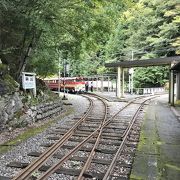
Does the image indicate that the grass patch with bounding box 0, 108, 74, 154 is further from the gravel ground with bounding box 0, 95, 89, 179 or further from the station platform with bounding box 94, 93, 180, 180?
the station platform with bounding box 94, 93, 180, 180

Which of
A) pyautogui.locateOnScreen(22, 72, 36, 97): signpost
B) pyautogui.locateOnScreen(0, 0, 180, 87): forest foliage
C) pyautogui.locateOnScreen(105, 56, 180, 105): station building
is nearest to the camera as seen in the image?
pyautogui.locateOnScreen(0, 0, 180, 87): forest foliage

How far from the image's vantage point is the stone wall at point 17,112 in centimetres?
1081

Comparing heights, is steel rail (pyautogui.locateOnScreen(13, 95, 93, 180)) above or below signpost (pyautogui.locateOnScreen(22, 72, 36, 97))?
below

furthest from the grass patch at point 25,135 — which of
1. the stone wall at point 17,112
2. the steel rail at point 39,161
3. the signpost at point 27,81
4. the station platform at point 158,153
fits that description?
the station platform at point 158,153

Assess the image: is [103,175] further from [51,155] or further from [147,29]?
[147,29]

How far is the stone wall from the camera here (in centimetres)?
1081

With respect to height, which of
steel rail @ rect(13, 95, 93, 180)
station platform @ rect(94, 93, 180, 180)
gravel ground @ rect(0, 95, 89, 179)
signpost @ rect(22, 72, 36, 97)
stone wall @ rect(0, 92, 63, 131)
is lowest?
station platform @ rect(94, 93, 180, 180)

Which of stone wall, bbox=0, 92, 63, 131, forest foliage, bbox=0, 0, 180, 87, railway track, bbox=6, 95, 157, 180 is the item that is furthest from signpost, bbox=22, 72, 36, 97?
railway track, bbox=6, 95, 157, 180

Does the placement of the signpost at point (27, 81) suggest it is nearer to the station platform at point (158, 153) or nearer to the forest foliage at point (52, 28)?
the forest foliage at point (52, 28)

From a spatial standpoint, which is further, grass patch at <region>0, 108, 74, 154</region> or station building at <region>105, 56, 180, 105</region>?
station building at <region>105, 56, 180, 105</region>

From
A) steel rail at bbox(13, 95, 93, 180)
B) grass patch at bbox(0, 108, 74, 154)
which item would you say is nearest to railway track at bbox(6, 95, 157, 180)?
steel rail at bbox(13, 95, 93, 180)

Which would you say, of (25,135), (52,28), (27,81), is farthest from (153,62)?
(25,135)

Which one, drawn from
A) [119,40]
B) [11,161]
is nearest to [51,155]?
[11,161]

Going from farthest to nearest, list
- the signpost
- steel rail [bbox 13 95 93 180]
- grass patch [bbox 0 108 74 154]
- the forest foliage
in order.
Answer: the signpost
the forest foliage
grass patch [bbox 0 108 74 154]
steel rail [bbox 13 95 93 180]
